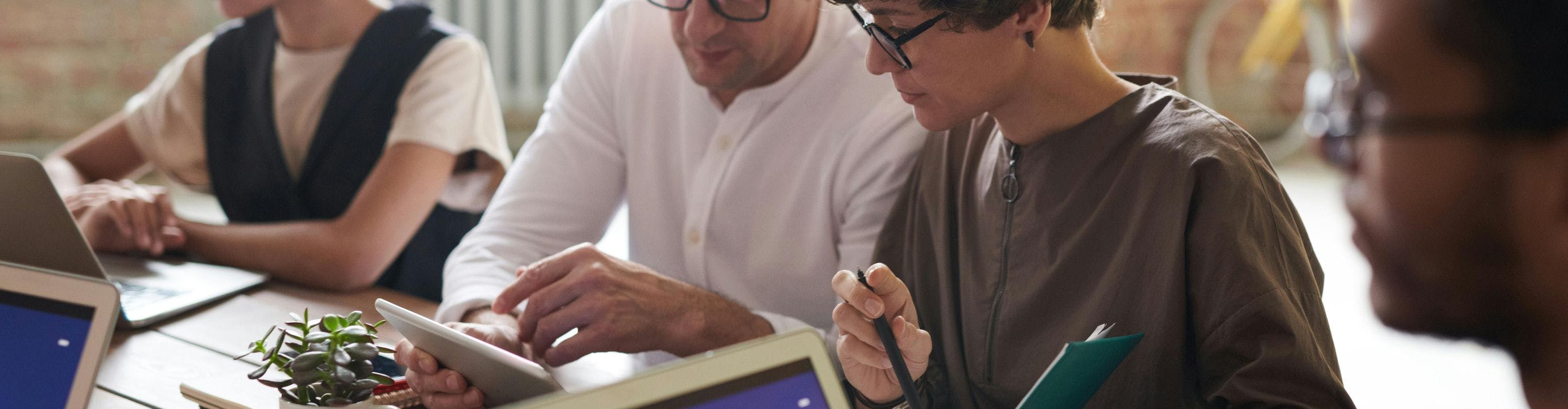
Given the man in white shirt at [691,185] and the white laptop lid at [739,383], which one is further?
the man in white shirt at [691,185]

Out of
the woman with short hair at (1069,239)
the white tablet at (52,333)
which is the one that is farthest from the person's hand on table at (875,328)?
the white tablet at (52,333)

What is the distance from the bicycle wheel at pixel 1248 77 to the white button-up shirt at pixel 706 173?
4461 mm

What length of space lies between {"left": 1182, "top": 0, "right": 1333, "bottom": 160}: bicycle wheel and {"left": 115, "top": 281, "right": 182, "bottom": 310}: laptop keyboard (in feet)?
16.4

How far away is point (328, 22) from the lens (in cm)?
209

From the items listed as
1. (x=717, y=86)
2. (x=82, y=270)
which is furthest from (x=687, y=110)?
(x=82, y=270)

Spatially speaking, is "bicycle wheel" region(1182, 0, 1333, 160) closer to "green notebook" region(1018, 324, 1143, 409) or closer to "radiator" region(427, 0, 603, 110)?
"radiator" region(427, 0, 603, 110)

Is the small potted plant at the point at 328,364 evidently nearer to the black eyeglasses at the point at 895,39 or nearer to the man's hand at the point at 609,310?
the man's hand at the point at 609,310

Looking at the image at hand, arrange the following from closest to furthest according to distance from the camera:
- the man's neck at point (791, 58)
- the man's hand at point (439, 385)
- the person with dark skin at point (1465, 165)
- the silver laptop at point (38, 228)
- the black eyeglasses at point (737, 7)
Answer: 1. the person with dark skin at point (1465, 165)
2. the man's hand at point (439, 385)
3. the silver laptop at point (38, 228)
4. the black eyeglasses at point (737, 7)
5. the man's neck at point (791, 58)

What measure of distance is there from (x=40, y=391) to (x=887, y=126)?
98 cm

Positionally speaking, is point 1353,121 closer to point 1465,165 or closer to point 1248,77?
point 1465,165

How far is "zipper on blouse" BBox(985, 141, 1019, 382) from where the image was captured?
1.23 meters

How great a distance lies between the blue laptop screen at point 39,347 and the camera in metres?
0.92

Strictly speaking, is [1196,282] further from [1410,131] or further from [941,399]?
[1410,131]

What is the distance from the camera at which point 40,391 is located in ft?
3.08
